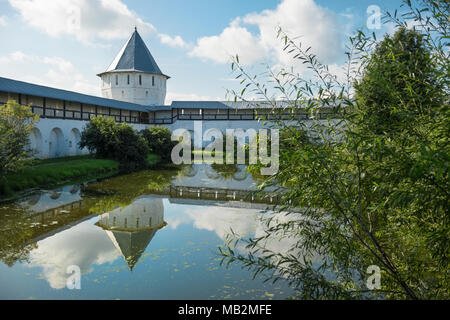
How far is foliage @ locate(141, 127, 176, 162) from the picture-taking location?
23031 mm

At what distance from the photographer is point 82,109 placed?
22453mm

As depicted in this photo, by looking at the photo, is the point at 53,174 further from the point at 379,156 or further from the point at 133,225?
the point at 379,156

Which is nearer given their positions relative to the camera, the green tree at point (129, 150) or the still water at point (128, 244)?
the still water at point (128, 244)

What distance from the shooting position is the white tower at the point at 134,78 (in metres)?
33.1

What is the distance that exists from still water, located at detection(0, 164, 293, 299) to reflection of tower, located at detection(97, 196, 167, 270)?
0.02 meters

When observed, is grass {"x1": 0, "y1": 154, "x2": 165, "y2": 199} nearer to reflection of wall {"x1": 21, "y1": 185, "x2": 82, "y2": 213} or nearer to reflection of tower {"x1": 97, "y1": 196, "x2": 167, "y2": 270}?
reflection of wall {"x1": 21, "y1": 185, "x2": 82, "y2": 213}

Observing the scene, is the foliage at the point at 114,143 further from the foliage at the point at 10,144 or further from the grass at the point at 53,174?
the foliage at the point at 10,144

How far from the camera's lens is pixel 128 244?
632 cm

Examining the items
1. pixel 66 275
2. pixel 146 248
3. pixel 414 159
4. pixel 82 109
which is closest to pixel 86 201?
pixel 146 248
